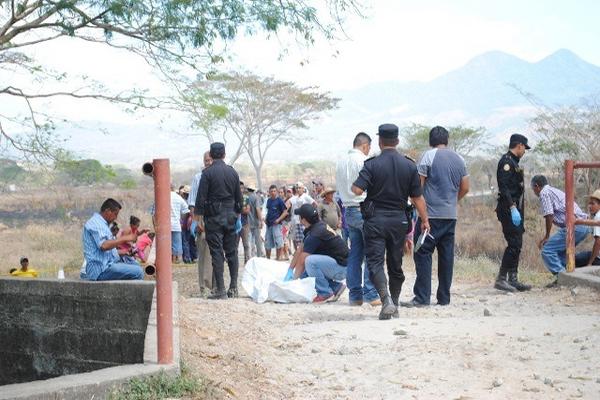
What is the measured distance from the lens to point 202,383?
18.7 feet

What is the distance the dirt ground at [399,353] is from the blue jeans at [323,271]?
52.9 inches

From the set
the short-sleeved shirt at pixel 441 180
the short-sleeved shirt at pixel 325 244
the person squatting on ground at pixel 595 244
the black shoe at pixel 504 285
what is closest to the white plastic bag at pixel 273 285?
the short-sleeved shirt at pixel 325 244

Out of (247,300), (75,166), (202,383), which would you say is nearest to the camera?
(202,383)

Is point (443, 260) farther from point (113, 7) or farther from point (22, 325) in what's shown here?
point (113, 7)

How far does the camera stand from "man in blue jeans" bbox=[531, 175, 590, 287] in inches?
428

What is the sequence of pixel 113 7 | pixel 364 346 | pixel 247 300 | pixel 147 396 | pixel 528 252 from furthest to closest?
pixel 528 252, pixel 113 7, pixel 247 300, pixel 364 346, pixel 147 396

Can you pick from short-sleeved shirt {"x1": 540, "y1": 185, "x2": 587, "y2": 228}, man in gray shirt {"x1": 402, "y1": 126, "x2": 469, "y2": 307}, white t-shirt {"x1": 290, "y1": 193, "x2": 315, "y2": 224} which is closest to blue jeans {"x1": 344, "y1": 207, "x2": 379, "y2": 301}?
man in gray shirt {"x1": 402, "y1": 126, "x2": 469, "y2": 307}

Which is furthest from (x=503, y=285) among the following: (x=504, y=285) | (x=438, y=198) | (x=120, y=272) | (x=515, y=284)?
(x=120, y=272)

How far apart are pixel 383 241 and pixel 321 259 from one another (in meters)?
2.04

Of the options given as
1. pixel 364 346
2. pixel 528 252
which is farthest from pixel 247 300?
pixel 528 252

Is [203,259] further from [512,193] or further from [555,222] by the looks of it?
[555,222]

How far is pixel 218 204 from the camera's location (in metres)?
10.6

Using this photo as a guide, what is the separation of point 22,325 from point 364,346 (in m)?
3.57

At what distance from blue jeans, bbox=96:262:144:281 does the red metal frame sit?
465 centimetres
